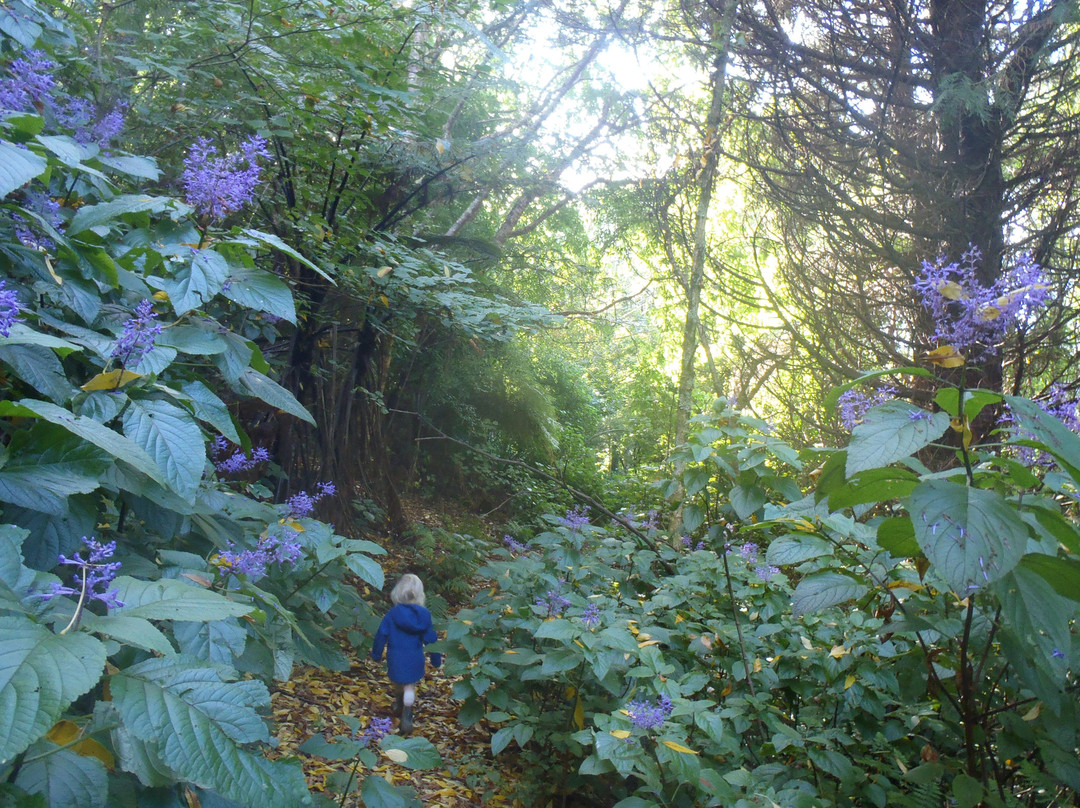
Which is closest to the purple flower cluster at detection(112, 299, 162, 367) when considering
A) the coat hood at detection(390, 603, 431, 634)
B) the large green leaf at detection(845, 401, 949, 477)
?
the large green leaf at detection(845, 401, 949, 477)

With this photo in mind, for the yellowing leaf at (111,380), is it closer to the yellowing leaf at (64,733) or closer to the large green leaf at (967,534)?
the yellowing leaf at (64,733)

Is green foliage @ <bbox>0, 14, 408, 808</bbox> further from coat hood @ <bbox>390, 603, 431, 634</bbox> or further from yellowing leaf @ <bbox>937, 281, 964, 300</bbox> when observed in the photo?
coat hood @ <bbox>390, 603, 431, 634</bbox>

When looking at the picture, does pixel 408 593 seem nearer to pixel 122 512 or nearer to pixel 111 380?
pixel 122 512

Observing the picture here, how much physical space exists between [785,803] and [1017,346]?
3.78 m

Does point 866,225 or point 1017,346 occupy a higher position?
point 866,225

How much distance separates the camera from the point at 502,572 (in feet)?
12.0

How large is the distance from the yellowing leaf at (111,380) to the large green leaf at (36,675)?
51 cm

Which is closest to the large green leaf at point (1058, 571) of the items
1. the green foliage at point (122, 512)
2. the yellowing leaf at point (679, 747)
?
the yellowing leaf at point (679, 747)

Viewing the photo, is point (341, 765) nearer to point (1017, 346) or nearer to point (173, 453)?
point (173, 453)

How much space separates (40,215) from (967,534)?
188 cm

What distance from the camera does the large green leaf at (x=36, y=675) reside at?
2.27ft

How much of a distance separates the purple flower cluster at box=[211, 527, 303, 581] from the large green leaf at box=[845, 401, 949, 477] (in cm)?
133

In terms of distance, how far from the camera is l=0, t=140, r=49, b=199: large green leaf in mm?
1108

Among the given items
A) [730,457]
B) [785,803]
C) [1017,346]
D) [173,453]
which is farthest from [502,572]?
[1017,346]
